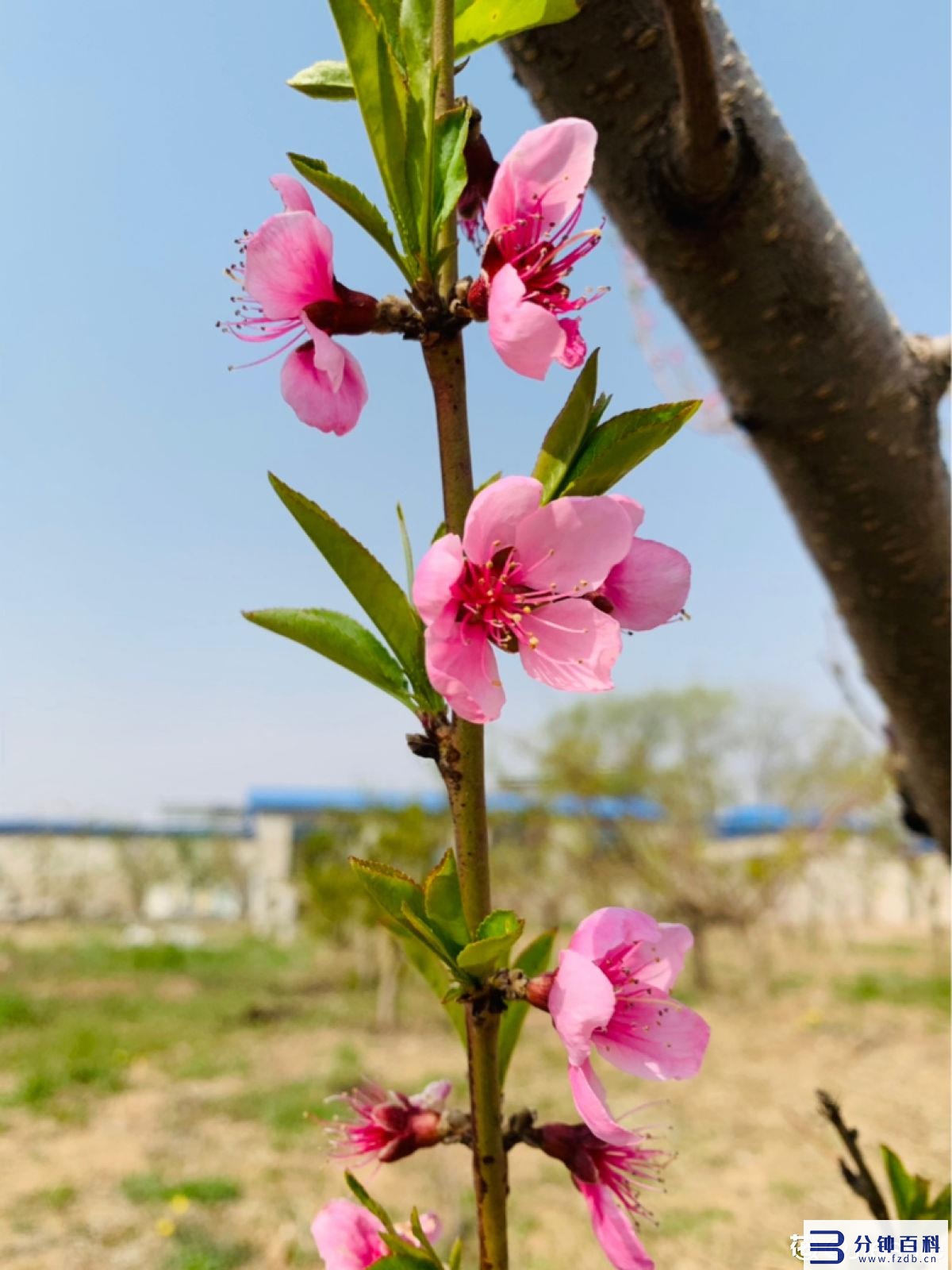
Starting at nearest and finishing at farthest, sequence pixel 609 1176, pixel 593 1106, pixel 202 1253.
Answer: pixel 593 1106, pixel 609 1176, pixel 202 1253

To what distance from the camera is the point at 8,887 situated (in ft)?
58.7

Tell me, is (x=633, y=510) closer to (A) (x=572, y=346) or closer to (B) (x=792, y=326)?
(A) (x=572, y=346)

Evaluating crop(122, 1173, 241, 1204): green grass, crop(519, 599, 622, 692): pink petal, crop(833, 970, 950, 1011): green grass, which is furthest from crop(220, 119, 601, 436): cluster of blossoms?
crop(833, 970, 950, 1011): green grass

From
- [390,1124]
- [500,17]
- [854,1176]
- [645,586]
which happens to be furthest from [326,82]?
[854,1176]

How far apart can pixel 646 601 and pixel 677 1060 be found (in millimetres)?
192

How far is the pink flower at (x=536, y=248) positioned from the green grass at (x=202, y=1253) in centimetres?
364

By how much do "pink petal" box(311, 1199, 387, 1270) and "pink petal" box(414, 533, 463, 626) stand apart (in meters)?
0.25

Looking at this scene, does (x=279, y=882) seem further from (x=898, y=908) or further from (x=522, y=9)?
(x=522, y=9)

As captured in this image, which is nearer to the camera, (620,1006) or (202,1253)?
(620,1006)

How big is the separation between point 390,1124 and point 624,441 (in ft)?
1.10

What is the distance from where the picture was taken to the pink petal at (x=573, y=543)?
38 cm

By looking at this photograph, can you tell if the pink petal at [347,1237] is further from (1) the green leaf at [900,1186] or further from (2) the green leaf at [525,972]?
(1) the green leaf at [900,1186]

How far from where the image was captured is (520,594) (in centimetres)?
42

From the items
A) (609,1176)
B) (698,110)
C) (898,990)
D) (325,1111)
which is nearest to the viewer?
(609,1176)
